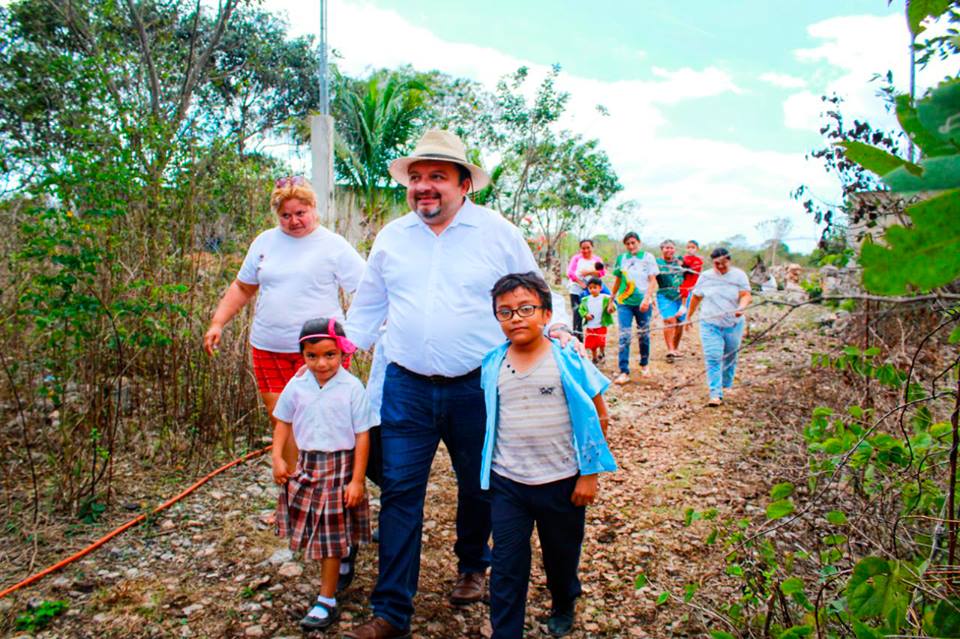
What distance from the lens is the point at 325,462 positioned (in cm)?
285

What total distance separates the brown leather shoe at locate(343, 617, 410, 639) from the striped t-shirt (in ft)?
2.68

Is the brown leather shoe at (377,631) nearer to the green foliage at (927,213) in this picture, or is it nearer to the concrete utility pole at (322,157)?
the green foliage at (927,213)

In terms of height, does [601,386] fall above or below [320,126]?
below

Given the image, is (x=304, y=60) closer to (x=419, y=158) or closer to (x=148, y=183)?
(x=148, y=183)

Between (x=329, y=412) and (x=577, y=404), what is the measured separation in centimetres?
114

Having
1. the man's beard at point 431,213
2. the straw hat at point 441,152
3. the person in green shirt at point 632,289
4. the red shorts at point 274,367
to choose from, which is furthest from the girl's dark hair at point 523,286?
the person in green shirt at point 632,289

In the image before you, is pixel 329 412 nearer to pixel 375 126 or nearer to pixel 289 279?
pixel 289 279

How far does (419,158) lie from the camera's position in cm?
272

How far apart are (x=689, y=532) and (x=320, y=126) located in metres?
6.24

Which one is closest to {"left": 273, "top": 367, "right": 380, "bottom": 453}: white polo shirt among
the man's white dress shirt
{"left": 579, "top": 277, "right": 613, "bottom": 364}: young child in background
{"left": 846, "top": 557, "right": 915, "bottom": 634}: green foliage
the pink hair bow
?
the pink hair bow

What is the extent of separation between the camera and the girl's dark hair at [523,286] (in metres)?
2.51

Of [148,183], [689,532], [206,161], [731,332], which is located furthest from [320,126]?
[689,532]

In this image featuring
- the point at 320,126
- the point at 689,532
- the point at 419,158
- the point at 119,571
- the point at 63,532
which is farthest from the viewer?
the point at 320,126

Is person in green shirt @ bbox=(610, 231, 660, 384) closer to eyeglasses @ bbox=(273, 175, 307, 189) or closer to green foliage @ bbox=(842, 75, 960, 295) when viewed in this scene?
eyeglasses @ bbox=(273, 175, 307, 189)
